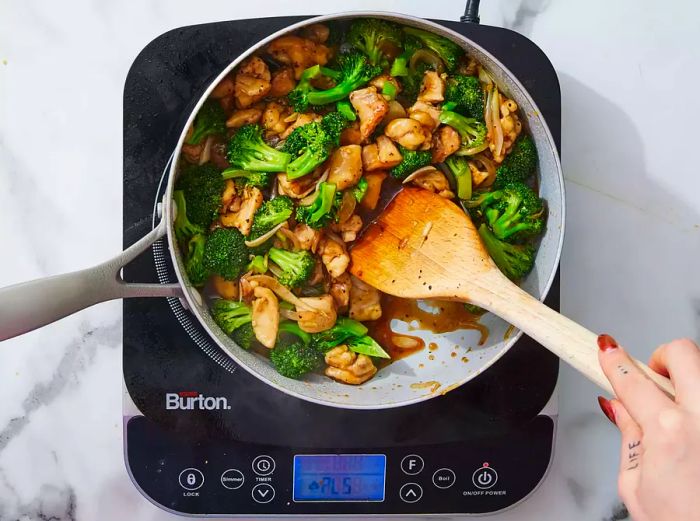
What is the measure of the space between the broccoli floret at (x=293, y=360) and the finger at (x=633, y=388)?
0.66 metres

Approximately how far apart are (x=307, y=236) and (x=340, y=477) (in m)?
0.59

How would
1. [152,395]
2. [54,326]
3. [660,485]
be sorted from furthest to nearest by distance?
1. [54,326]
2. [152,395]
3. [660,485]

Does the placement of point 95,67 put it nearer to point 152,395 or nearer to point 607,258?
point 152,395

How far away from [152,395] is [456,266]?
759 millimetres

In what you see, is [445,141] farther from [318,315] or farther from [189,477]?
[189,477]

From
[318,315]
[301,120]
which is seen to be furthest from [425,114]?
[318,315]

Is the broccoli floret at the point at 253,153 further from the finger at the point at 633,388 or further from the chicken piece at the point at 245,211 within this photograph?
the finger at the point at 633,388

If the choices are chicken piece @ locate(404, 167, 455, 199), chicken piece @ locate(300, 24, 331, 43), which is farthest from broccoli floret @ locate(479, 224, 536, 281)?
chicken piece @ locate(300, 24, 331, 43)

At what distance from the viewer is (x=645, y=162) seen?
1.82m

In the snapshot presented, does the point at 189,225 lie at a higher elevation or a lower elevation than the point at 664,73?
lower

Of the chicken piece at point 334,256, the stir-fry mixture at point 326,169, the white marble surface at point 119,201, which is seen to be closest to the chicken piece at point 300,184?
the stir-fry mixture at point 326,169

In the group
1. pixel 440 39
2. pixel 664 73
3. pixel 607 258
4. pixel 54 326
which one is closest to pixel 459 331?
pixel 607 258

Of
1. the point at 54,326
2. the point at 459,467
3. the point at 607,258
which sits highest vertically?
the point at 607,258

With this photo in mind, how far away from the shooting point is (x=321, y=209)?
1519mm
